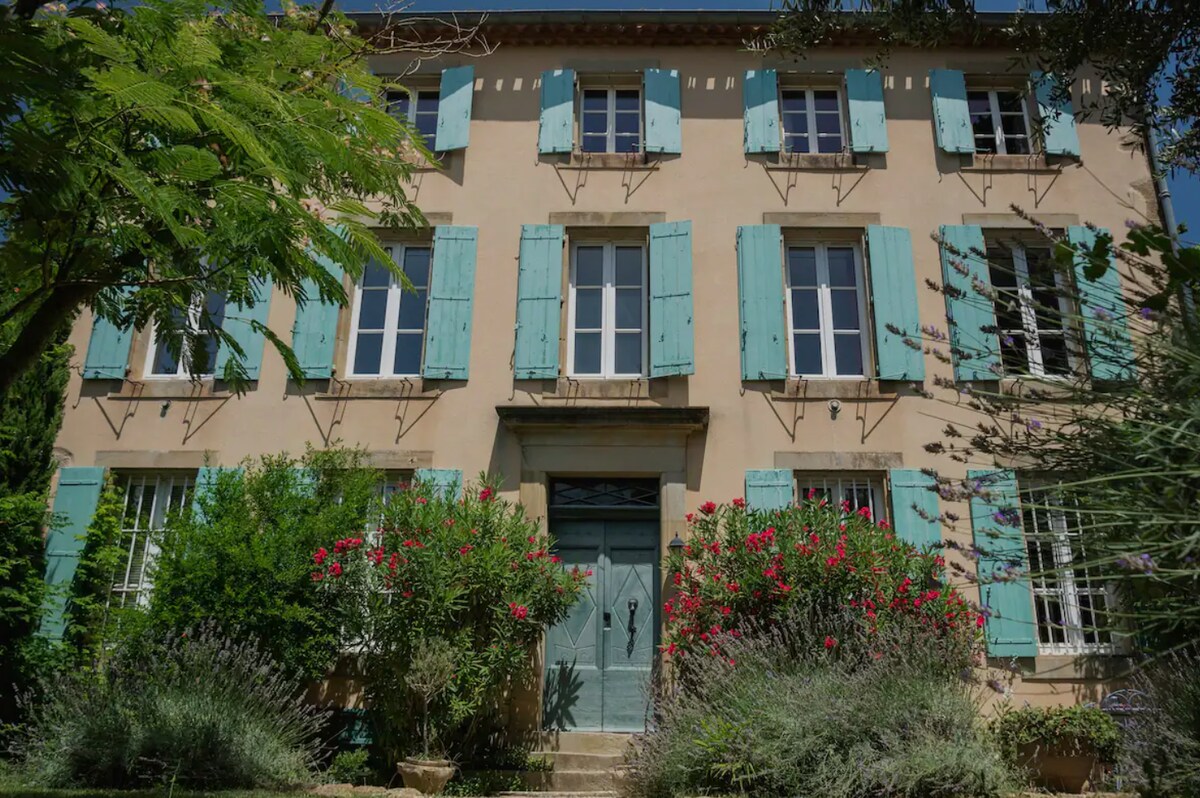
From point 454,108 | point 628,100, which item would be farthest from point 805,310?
point 454,108

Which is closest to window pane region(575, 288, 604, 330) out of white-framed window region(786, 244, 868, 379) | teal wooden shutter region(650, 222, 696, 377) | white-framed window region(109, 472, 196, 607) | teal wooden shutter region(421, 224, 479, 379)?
teal wooden shutter region(650, 222, 696, 377)

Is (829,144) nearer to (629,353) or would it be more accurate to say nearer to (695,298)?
(695,298)

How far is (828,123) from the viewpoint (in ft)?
36.9

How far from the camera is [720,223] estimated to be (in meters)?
10.6

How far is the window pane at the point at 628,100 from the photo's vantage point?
11.5 meters

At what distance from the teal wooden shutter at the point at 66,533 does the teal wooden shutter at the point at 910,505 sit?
→ 8.16 m

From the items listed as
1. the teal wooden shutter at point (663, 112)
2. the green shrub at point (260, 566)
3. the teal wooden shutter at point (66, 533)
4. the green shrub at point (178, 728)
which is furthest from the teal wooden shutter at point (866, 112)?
the teal wooden shutter at point (66, 533)

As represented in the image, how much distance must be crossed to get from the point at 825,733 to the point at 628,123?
25.0ft

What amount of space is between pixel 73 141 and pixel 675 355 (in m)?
6.53

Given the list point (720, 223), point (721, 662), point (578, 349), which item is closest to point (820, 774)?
point (721, 662)

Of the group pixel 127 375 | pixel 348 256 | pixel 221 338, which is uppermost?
pixel 127 375

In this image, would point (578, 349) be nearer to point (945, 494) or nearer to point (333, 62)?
point (333, 62)

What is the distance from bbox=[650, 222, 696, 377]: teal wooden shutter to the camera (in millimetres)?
9859

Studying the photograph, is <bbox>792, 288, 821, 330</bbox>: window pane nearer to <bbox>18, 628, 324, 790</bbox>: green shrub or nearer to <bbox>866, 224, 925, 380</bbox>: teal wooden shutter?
<bbox>866, 224, 925, 380</bbox>: teal wooden shutter
